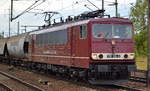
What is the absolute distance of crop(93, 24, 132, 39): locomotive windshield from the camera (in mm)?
18953

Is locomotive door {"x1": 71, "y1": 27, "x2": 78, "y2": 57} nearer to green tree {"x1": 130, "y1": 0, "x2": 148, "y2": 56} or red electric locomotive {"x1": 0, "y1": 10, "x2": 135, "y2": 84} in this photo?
red electric locomotive {"x1": 0, "y1": 10, "x2": 135, "y2": 84}

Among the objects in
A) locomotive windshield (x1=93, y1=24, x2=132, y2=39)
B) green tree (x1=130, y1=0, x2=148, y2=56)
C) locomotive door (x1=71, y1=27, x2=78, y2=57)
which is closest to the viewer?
locomotive windshield (x1=93, y1=24, x2=132, y2=39)

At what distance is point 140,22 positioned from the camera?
56781 millimetres

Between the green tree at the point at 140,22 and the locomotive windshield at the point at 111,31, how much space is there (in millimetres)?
34789

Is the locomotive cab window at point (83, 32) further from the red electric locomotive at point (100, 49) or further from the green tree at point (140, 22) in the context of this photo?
the green tree at point (140, 22)

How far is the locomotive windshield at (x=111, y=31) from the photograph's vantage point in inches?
746

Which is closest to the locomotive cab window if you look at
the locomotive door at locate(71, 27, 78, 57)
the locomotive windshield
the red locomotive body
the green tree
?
the red locomotive body

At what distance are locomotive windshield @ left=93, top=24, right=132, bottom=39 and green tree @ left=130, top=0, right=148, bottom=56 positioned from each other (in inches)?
1370

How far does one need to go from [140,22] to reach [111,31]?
38.4 m

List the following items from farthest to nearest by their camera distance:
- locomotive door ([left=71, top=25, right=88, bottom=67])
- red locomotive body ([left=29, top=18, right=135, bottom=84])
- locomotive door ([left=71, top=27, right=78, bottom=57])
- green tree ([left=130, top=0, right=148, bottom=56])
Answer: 1. green tree ([left=130, top=0, right=148, bottom=56])
2. locomotive door ([left=71, top=27, right=78, bottom=57])
3. locomotive door ([left=71, top=25, right=88, bottom=67])
4. red locomotive body ([left=29, top=18, right=135, bottom=84])

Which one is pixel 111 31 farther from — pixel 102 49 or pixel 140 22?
pixel 140 22

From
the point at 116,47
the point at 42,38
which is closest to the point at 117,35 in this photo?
the point at 116,47

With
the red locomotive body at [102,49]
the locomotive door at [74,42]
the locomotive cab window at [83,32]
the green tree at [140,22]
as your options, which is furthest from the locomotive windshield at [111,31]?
the green tree at [140,22]

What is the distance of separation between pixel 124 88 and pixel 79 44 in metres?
3.12
